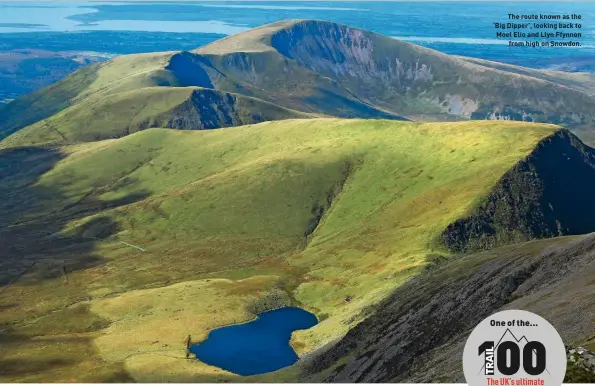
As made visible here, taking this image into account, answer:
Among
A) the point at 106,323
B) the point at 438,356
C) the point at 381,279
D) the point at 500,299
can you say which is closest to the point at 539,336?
the point at 438,356

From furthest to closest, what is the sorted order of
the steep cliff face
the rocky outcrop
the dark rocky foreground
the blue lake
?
the blue lake
the steep cliff face
the dark rocky foreground
the rocky outcrop

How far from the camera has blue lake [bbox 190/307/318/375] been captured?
151 m

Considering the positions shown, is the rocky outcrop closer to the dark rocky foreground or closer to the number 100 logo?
the dark rocky foreground

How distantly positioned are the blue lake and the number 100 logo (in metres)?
98.5

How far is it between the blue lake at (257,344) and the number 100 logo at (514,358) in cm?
9845

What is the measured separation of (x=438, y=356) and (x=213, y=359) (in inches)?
2881

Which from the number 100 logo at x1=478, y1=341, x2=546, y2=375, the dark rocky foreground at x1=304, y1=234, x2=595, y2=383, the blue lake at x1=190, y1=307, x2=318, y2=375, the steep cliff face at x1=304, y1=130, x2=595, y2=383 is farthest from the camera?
the blue lake at x1=190, y1=307, x2=318, y2=375

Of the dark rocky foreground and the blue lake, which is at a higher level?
the dark rocky foreground

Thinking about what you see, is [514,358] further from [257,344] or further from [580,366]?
[257,344]

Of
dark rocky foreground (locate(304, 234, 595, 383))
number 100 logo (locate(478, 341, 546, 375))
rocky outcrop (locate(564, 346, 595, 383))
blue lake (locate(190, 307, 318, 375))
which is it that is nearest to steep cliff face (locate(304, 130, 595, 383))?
dark rocky foreground (locate(304, 234, 595, 383))

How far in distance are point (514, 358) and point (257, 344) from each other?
119582 millimetres

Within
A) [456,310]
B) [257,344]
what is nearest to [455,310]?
[456,310]

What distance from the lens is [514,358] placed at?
174 feet

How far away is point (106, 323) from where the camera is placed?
187m
